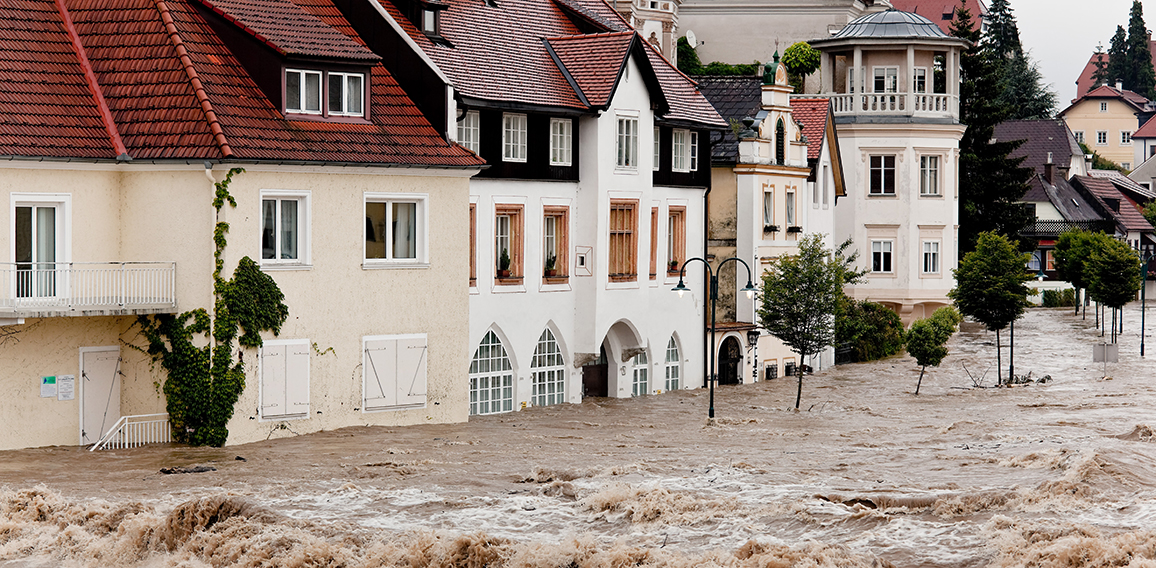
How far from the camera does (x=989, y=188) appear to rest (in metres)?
73.7

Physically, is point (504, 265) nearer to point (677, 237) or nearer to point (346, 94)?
point (346, 94)

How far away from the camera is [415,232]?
35.5 m

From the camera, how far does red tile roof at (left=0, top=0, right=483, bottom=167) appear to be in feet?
103

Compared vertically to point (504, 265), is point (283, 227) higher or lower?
higher

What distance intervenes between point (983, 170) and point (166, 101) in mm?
50393

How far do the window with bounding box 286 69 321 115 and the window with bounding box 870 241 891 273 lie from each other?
32.8 meters

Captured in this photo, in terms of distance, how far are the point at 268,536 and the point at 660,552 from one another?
20.0ft

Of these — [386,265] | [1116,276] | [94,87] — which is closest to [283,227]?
[386,265]

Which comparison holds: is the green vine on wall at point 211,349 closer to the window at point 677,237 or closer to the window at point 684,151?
the window at point 677,237

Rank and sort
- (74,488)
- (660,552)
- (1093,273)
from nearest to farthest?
(660,552) < (74,488) < (1093,273)

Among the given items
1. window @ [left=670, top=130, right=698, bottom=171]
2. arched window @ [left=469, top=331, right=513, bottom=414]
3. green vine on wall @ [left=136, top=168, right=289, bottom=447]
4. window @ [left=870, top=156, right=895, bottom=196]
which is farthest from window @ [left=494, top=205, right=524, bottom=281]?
window @ [left=870, top=156, right=895, bottom=196]

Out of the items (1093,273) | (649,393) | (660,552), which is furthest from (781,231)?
(660,552)

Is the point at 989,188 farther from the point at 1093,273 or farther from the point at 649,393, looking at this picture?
the point at 649,393

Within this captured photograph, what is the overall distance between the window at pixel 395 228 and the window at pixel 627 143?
28.8ft
